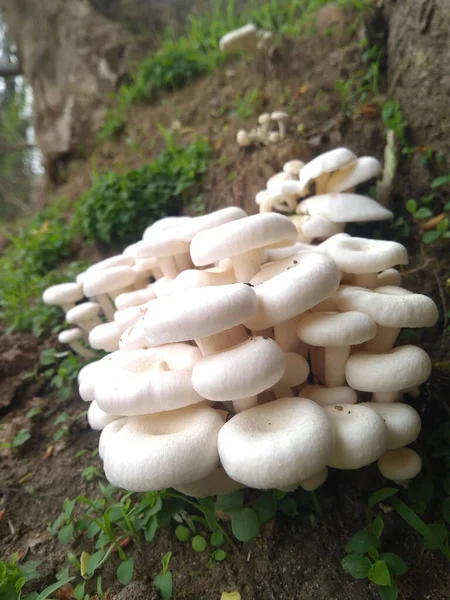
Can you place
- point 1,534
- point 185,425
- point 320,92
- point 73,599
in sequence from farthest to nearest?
1. point 320,92
2. point 1,534
3. point 73,599
4. point 185,425

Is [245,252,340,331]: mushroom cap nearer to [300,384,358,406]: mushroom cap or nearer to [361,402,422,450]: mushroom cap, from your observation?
[300,384,358,406]: mushroom cap

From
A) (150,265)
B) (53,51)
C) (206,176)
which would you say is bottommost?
(150,265)

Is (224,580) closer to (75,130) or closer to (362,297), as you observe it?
(362,297)

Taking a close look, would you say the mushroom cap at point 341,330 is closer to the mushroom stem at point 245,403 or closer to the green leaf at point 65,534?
the mushroom stem at point 245,403

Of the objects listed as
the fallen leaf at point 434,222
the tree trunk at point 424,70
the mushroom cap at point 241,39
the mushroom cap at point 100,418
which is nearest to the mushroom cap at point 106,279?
the mushroom cap at point 100,418

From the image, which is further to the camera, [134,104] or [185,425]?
[134,104]

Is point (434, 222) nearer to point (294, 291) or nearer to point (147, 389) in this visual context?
point (294, 291)

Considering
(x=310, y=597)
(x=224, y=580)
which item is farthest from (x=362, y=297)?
(x=224, y=580)
